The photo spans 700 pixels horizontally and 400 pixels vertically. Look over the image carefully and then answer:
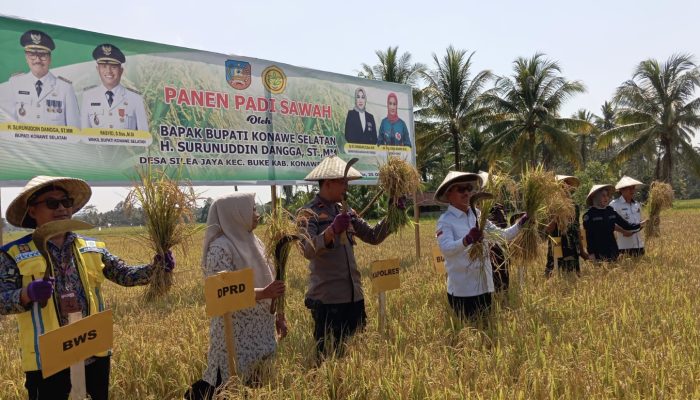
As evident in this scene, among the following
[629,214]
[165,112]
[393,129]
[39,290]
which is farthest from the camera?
[393,129]

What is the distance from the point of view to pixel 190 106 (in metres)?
6.94

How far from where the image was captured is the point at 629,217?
6.21 meters

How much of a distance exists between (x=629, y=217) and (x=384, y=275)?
13.4ft

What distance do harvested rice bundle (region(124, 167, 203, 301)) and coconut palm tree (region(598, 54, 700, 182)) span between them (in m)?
26.3

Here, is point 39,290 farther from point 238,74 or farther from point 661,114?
point 661,114

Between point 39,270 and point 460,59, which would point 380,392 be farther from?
point 460,59

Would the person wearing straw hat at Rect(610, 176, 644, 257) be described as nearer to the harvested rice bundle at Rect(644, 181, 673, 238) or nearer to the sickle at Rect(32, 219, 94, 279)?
the harvested rice bundle at Rect(644, 181, 673, 238)

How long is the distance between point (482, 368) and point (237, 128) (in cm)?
552

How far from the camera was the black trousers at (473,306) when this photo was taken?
3.56 metres

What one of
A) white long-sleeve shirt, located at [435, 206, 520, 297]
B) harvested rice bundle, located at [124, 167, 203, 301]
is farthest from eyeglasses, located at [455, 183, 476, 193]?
harvested rice bundle, located at [124, 167, 203, 301]

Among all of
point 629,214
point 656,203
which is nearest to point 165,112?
point 629,214

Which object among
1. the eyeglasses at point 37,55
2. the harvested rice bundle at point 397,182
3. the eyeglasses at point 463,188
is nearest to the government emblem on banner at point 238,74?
the eyeglasses at point 37,55

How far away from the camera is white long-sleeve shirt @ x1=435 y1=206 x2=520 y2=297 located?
3445 mm

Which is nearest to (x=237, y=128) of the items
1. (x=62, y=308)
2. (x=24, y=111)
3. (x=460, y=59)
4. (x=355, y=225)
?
(x=24, y=111)
